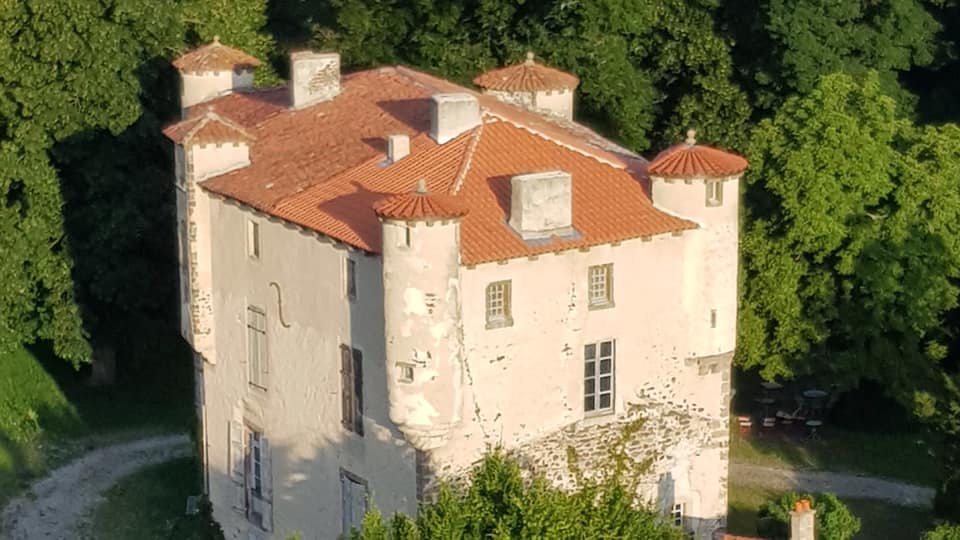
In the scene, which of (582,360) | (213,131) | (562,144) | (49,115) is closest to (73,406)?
(49,115)

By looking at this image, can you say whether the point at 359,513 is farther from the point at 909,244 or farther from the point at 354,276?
the point at 909,244

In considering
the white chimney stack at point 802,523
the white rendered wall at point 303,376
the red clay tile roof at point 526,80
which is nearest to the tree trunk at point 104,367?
the white rendered wall at point 303,376

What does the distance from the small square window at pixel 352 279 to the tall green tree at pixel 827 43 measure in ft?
71.0

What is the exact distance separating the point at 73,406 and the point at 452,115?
21070 mm

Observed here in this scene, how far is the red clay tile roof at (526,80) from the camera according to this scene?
5116cm

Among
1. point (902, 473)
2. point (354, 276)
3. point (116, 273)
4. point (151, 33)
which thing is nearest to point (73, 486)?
point (116, 273)

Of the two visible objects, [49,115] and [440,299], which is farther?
[49,115]

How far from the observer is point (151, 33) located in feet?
200

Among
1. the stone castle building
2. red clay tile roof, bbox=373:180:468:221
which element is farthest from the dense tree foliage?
the stone castle building

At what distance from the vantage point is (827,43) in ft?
207

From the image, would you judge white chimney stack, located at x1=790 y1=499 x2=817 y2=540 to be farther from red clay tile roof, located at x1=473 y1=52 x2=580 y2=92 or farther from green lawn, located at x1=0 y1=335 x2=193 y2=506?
green lawn, located at x1=0 y1=335 x2=193 y2=506

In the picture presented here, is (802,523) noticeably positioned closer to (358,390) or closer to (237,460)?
(358,390)

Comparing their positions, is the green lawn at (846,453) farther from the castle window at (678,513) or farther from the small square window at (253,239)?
the small square window at (253,239)

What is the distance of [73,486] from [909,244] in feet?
71.6
